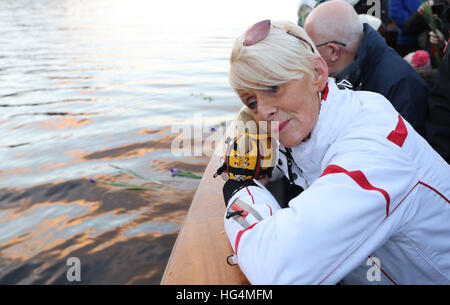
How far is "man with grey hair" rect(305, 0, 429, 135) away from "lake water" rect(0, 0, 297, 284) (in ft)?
5.66

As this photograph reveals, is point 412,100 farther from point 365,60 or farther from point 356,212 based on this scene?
point 356,212

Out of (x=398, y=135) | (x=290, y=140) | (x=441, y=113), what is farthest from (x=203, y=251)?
(x=441, y=113)

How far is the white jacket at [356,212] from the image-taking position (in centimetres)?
86

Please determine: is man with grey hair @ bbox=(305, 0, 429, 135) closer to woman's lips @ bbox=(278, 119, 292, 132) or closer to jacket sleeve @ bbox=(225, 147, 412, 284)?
woman's lips @ bbox=(278, 119, 292, 132)

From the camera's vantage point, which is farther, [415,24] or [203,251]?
[415,24]

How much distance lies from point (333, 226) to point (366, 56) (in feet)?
6.49

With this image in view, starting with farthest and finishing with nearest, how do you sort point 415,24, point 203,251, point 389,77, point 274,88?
point 415,24 → point 389,77 → point 203,251 → point 274,88

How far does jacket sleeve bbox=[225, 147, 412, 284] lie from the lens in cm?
86

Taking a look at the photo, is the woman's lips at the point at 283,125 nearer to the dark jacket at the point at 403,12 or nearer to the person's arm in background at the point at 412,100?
the person's arm in background at the point at 412,100

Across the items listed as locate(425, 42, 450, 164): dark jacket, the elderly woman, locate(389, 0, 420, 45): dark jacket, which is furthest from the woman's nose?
locate(389, 0, 420, 45): dark jacket

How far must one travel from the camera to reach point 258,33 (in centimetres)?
115

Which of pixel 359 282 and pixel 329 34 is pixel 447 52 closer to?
pixel 329 34

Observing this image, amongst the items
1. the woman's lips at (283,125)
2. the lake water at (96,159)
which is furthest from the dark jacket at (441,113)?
the lake water at (96,159)
